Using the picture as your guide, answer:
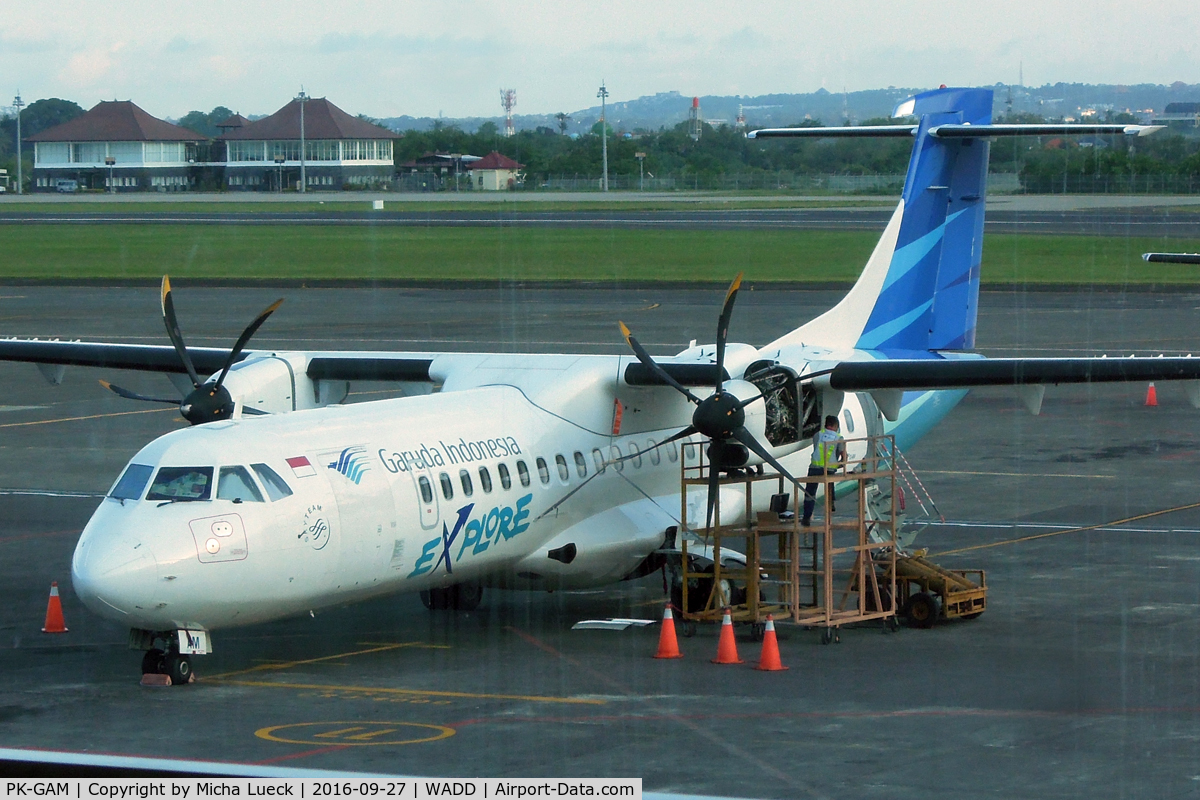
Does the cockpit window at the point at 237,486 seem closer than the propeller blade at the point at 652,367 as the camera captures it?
Yes

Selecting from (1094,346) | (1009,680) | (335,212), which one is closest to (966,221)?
(1009,680)

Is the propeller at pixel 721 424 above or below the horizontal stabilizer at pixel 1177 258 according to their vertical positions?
below

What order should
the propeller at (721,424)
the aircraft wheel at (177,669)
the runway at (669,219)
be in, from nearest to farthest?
the aircraft wheel at (177,669), the propeller at (721,424), the runway at (669,219)

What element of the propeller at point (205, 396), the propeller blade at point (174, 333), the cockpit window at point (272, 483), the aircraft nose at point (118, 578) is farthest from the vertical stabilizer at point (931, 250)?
the aircraft nose at point (118, 578)

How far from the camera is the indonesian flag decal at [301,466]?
47.9 feet

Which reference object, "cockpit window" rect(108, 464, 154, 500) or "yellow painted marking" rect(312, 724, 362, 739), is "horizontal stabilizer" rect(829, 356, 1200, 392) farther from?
"cockpit window" rect(108, 464, 154, 500)

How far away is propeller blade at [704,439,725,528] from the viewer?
55.3ft

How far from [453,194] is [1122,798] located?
434 feet

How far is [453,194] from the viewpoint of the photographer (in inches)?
5536

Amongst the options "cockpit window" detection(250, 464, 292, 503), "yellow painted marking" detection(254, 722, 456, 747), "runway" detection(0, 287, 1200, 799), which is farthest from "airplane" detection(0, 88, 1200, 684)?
"yellow painted marking" detection(254, 722, 456, 747)

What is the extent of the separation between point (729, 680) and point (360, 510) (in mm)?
3783

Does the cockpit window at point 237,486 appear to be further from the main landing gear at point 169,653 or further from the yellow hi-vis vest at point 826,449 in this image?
the yellow hi-vis vest at point 826,449

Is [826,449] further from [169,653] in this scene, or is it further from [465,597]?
[169,653]

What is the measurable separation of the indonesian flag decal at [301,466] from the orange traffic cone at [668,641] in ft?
12.6
